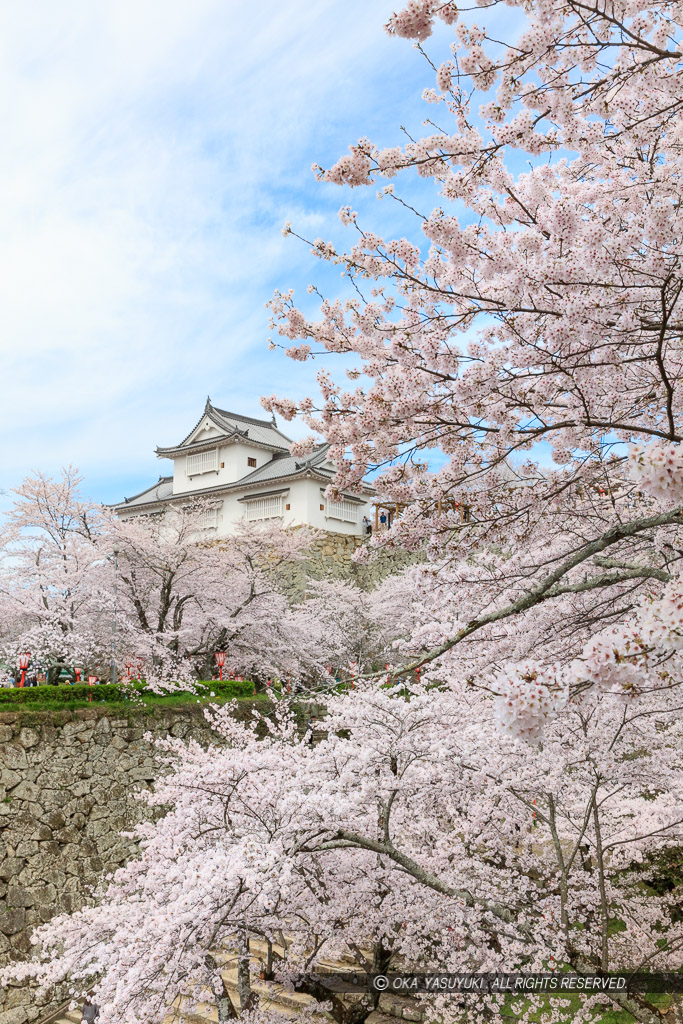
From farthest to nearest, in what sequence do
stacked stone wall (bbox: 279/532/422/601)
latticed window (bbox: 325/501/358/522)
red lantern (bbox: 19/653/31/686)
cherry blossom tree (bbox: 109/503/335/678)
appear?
latticed window (bbox: 325/501/358/522) → stacked stone wall (bbox: 279/532/422/601) → cherry blossom tree (bbox: 109/503/335/678) → red lantern (bbox: 19/653/31/686)

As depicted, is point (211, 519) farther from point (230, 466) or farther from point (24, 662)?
point (24, 662)

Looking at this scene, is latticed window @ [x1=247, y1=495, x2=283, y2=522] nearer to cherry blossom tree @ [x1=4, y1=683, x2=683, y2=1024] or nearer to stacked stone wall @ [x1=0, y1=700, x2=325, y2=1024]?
stacked stone wall @ [x1=0, y1=700, x2=325, y2=1024]

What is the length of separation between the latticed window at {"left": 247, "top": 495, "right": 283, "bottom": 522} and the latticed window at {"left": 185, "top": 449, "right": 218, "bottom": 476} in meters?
2.35

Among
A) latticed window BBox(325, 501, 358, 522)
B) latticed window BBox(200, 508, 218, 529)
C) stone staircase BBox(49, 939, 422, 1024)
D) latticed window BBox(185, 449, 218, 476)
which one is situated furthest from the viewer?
latticed window BBox(185, 449, 218, 476)

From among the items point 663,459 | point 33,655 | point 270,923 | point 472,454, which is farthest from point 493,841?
point 33,655

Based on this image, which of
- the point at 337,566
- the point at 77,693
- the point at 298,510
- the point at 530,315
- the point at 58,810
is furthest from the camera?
the point at 337,566

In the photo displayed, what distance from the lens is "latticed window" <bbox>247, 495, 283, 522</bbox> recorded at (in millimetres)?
22875

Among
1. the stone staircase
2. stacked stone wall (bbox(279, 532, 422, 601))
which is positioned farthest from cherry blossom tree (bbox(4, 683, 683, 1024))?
stacked stone wall (bbox(279, 532, 422, 601))

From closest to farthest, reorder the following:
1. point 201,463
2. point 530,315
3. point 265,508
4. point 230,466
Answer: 1. point 530,315
2. point 265,508
3. point 230,466
4. point 201,463

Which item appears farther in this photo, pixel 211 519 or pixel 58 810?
pixel 211 519

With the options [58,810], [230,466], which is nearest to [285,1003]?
[58,810]

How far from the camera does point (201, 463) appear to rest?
82.5ft

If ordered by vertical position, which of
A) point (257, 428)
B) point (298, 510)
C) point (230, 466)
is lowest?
point (298, 510)

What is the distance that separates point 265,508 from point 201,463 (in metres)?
3.63
